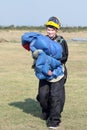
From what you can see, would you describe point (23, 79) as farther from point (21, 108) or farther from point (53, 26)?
point (53, 26)

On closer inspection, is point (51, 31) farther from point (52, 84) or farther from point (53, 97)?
point (53, 97)

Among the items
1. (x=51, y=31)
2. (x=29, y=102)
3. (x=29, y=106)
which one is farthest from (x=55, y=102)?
(x=29, y=102)

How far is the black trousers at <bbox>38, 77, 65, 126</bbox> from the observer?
809 cm

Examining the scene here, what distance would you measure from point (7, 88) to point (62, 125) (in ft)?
13.4

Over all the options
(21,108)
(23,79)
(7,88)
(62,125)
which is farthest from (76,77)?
(62,125)

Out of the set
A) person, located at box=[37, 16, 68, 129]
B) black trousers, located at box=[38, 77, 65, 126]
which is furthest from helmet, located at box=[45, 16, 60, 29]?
black trousers, located at box=[38, 77, 65, 126]

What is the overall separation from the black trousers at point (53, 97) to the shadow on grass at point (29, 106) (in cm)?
87

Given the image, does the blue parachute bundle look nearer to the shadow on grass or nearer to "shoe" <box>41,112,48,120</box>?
"shoe" <box>41,112,48,120</box>

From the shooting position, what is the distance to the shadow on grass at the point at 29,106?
9310mm

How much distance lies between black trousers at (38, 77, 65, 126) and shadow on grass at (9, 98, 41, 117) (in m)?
0.87

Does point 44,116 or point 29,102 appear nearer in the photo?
point 44,116

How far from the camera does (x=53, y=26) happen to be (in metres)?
8.02

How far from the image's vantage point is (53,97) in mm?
8086

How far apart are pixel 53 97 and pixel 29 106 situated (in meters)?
1.85
